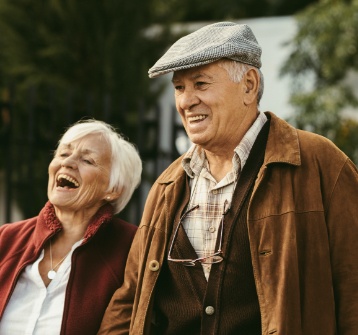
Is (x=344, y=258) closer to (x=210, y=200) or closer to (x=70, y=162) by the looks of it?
(x=210, y=200)

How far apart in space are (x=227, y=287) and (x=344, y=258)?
0.42 metres

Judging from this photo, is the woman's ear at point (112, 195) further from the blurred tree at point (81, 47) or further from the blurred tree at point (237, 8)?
the blurred tree at point (237, 8)

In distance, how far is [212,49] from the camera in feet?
9.45

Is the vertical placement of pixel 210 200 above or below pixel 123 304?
above

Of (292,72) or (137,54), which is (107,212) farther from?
(137,54)

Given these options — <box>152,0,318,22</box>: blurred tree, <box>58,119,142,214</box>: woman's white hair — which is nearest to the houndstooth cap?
<box>58,119,142,214</box>: woman's white hair

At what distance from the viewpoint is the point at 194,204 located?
9.99 feet

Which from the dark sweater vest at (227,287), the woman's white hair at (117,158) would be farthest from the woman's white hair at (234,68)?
the woman's white hair at (117,158)

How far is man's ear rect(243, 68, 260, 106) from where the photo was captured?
299cm

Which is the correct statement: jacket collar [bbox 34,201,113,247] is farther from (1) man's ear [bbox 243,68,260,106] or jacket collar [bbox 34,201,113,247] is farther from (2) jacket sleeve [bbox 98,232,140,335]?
(1) man's ear [bbox 243,68,260,106]

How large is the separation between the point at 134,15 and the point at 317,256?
834 cm

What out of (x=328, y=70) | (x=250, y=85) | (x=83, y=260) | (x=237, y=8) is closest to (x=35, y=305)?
(x=83, y=260)

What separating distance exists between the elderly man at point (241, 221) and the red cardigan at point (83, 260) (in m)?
0.29

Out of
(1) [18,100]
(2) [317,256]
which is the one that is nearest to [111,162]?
(2) [317,256]
